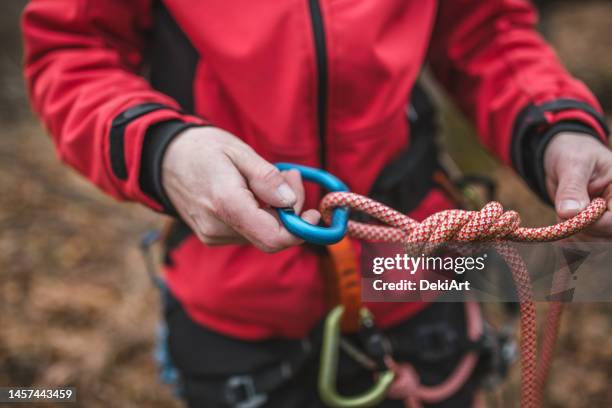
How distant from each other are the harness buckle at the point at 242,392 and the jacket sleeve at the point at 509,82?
2.55ft

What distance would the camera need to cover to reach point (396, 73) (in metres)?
1.13

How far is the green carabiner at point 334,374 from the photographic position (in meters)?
1.17

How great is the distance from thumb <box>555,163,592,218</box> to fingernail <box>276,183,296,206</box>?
45 centimetres

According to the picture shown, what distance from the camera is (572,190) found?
0.92 m

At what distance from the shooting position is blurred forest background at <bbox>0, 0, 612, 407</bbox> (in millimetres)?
2156

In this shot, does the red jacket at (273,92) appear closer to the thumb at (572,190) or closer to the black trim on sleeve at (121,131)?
the black trim on sleeve at (121,131)

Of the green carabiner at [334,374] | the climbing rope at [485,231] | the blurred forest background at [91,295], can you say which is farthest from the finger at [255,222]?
the blurred forest background at [91,295]

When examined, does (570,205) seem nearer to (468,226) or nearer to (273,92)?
(468,226)

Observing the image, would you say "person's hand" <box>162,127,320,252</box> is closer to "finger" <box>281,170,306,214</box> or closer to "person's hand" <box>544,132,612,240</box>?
"finger" <box>281,170,306,214</box>

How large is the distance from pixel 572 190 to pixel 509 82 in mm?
416

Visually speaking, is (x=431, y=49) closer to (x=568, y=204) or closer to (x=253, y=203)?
(x=568, y=204)

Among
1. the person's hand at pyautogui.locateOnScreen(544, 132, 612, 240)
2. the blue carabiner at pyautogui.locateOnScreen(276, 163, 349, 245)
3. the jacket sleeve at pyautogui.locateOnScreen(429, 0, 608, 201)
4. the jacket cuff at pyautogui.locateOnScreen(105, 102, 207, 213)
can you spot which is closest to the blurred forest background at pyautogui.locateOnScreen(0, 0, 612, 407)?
the jacket sleeve at pyautogui.locateOnScreen(429, 0, 608, 201)

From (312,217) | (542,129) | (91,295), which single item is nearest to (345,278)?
(312,217)

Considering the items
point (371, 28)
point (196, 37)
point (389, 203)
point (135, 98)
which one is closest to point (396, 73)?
point (371, 28)
